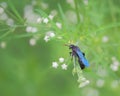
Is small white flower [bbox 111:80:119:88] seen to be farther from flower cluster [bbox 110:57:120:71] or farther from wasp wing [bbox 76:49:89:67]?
wasp wing [bbox 76:49:89:67]

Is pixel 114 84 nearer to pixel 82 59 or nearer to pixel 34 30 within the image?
pixel 34 30

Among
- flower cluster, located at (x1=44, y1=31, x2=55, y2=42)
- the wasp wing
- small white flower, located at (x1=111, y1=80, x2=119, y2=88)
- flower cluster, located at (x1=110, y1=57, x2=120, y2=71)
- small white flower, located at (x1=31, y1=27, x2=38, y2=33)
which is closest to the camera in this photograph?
the wasp wing

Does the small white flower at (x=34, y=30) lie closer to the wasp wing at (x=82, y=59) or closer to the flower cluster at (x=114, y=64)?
the wasp wing at (x=82, y=59)

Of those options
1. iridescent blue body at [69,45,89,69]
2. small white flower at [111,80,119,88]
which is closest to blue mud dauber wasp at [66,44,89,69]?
iridescent blue body at [69,45,89,69]

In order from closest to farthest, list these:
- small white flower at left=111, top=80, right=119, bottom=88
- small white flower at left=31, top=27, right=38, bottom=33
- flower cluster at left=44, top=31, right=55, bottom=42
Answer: flower cluster at left=44, top=31, right=55, bottom=42
small white flower at left=31, top=27, right=38, bottom=33
small white flower at left=111, top=80, right=119, bottom=88

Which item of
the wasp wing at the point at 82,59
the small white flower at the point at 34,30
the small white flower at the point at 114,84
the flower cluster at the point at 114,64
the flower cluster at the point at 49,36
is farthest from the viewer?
the small white flower at the point at 114,84

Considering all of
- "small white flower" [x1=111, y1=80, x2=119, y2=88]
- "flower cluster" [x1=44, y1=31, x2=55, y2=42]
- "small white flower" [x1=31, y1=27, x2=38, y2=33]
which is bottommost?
"flower cluster" [x1=44, y1=31, x2=55, y2=42]

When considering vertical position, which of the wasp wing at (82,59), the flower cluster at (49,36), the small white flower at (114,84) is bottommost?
the wasp wing at (82,59)

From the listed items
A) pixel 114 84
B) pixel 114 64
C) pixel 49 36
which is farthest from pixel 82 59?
pixel 114 84

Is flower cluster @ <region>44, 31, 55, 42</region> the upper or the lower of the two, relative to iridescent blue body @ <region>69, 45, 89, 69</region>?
upper

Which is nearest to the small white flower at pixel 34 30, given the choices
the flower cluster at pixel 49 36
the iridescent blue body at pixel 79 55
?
the flower cluster at pixel 49 36

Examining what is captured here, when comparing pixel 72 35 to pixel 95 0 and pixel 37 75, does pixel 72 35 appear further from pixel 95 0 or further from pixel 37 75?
pixel 37 75
